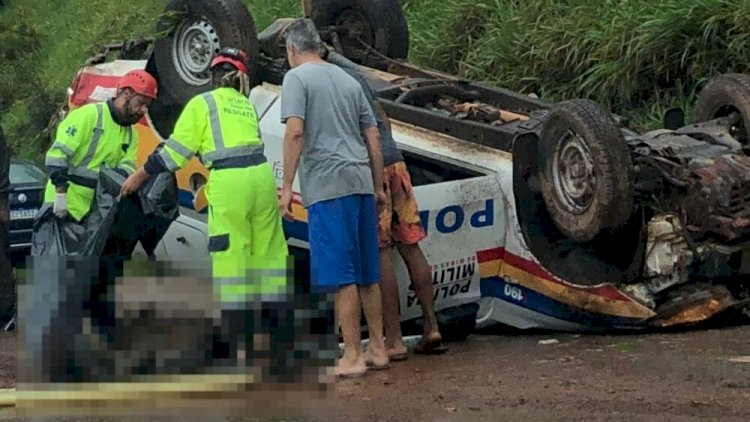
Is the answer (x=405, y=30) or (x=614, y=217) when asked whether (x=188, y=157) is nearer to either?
(x=614, y=217)

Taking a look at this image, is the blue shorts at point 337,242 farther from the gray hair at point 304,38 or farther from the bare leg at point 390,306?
the gray hair at point 304,38

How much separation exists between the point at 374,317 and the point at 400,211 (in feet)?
1.89

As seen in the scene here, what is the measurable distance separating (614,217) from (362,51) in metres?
2.99

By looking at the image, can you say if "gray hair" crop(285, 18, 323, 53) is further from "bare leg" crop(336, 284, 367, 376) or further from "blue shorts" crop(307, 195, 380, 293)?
"bare leg" crop(336, 284, 367, 376)

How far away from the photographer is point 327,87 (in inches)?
249

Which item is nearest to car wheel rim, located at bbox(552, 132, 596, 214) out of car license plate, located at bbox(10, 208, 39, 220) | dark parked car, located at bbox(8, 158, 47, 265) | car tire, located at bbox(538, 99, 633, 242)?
car tire, located at bbox(538, 99, 633, 242)

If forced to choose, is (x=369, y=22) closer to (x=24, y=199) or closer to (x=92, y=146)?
(x=92, y=146)

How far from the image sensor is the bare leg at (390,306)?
6.69 metres

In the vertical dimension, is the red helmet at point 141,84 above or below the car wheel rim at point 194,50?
below

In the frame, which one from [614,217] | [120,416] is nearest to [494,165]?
[614,217]

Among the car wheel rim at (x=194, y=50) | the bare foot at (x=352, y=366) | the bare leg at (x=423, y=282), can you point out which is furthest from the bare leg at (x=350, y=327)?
the car wheel rim at (x=194, y=50)

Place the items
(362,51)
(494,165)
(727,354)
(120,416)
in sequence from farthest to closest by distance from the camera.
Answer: (362,51) → (494,165) → (727,354) → (120,416)

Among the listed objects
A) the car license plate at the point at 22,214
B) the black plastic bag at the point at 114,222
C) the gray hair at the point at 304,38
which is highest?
the gray hair at the point at 304,38

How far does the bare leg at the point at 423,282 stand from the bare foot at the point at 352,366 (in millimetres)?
643
